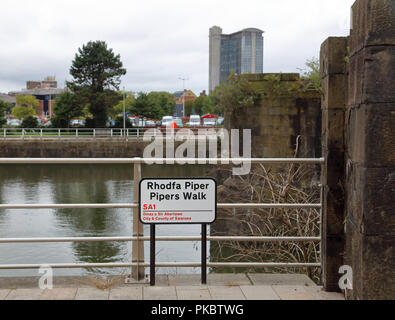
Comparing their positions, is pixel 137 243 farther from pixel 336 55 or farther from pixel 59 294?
pixel 336 55

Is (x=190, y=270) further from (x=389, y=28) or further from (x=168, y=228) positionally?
(x=389, y=28)

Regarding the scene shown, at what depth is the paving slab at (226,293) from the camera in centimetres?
405

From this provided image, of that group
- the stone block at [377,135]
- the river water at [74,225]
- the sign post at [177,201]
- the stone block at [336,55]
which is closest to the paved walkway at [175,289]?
the sign post at [177,201]

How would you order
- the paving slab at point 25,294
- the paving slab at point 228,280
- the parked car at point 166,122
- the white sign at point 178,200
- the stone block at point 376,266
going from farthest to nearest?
the parked car at point 166,122 → the paving slab at point 228,280 → the white sign at point 178,200 → the paving slab at point 25,294 → the stone block at point 376,266

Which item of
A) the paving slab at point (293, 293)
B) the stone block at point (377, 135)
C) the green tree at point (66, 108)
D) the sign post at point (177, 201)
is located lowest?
the paving slab at point (293, 293)

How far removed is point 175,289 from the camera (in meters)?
4.23

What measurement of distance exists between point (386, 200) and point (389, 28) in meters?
1.12

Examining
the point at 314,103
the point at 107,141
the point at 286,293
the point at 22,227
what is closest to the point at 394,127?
the point at 286,293

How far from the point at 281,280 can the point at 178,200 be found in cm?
125

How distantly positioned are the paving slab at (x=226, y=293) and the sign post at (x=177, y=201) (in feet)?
1.89

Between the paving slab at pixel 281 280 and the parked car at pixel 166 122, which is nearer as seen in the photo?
the paving slab at pixel 281 280

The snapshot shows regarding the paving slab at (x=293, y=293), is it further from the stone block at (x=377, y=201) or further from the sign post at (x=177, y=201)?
the stone block at (x=377, y=201)

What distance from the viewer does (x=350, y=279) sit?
12.8ft

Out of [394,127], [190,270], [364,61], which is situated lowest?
[190,270]
